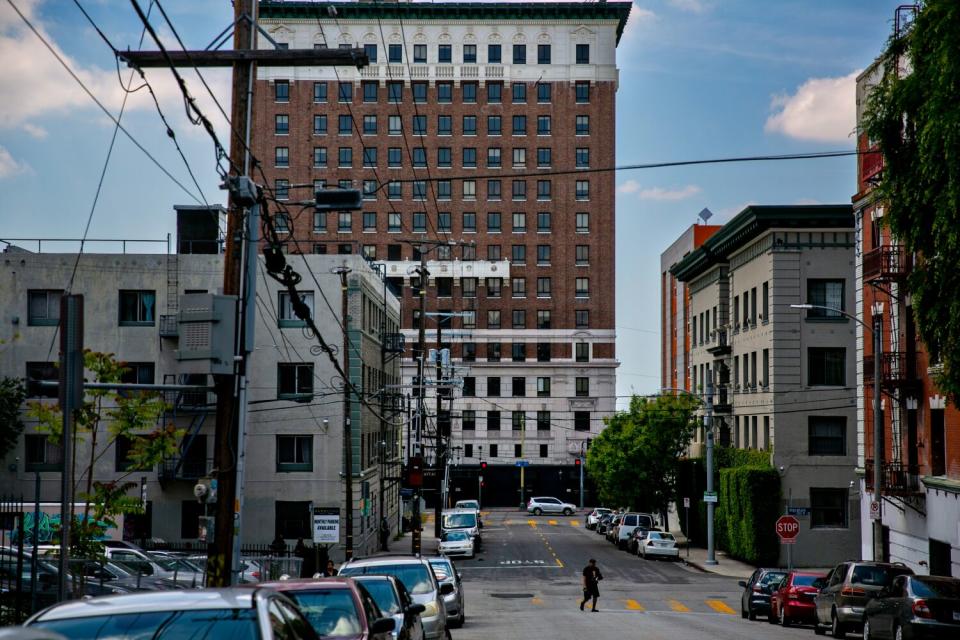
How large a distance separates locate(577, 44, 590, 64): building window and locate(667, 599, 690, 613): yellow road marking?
73572 mm

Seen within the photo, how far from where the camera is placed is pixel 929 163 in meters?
22.6

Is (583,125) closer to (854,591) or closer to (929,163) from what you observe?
(854,591)

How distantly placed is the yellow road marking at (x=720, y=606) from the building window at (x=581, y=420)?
62.4 metres

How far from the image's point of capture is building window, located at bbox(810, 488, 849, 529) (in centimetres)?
5294

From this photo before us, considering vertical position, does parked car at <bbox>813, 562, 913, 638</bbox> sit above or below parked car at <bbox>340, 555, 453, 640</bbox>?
below

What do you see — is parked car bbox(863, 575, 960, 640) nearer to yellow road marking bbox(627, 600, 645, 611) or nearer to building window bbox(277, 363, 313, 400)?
yellow road marking bbox(627, 600, 645, 611)

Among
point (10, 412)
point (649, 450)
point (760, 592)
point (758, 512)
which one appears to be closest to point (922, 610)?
point (760, 592)

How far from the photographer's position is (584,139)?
104438mm

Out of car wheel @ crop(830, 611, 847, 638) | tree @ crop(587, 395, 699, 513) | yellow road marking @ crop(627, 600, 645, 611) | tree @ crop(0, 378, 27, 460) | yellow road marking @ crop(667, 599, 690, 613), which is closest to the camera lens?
car wheel @ crop(830, 611, 847, 638)

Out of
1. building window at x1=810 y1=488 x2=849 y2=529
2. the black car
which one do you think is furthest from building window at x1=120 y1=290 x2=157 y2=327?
building window at x1=810 y1=488 x2=849 y2=529

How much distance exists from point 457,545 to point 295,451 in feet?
39.4

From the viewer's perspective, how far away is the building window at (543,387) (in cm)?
10281

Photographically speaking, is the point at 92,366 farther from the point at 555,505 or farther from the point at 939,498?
the point at 555,505

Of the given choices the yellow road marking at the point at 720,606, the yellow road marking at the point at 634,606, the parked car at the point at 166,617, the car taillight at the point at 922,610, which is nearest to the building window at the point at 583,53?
the yellow road marking at the point at 720,606
